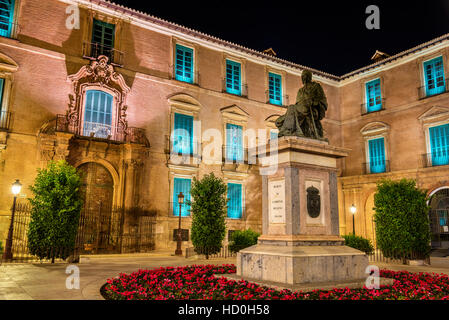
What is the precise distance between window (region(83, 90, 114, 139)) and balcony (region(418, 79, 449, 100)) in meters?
18.7

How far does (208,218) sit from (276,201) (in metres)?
7.96

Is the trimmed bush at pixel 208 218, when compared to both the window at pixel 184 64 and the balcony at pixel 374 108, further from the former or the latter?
the balcony at pixel 374 108

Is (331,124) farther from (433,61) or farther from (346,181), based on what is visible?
(433,61)

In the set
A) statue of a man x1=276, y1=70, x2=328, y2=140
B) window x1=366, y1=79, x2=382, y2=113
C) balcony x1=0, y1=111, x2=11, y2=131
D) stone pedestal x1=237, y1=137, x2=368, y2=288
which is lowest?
stone pedestal x1=237, y1=137, x2=368, y2=288

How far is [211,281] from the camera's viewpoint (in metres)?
6.68

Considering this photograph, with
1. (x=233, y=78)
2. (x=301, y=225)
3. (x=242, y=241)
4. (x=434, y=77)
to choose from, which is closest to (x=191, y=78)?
(x=233, y=78)

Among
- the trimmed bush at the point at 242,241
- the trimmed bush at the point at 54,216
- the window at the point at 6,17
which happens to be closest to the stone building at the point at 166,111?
the window at the point at 6,17

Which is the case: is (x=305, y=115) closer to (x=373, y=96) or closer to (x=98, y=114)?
(x=98, y=114)

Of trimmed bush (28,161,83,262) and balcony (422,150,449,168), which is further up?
balcony (422,150,449,168)

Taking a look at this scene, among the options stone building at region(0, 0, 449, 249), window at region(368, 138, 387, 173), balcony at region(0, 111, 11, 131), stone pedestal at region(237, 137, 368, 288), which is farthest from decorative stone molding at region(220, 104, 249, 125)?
stone pedestal at region(237, 137, 368, 288)

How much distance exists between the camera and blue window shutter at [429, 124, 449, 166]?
2116 centimetres

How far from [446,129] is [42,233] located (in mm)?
21579

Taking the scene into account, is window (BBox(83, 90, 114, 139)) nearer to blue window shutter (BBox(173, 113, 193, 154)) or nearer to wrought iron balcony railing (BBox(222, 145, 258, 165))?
blue window shutter (BBox(173, 113, 193, 154))

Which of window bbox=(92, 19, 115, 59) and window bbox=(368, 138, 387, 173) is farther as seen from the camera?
window bbox=(368, 138, 387, 173)
